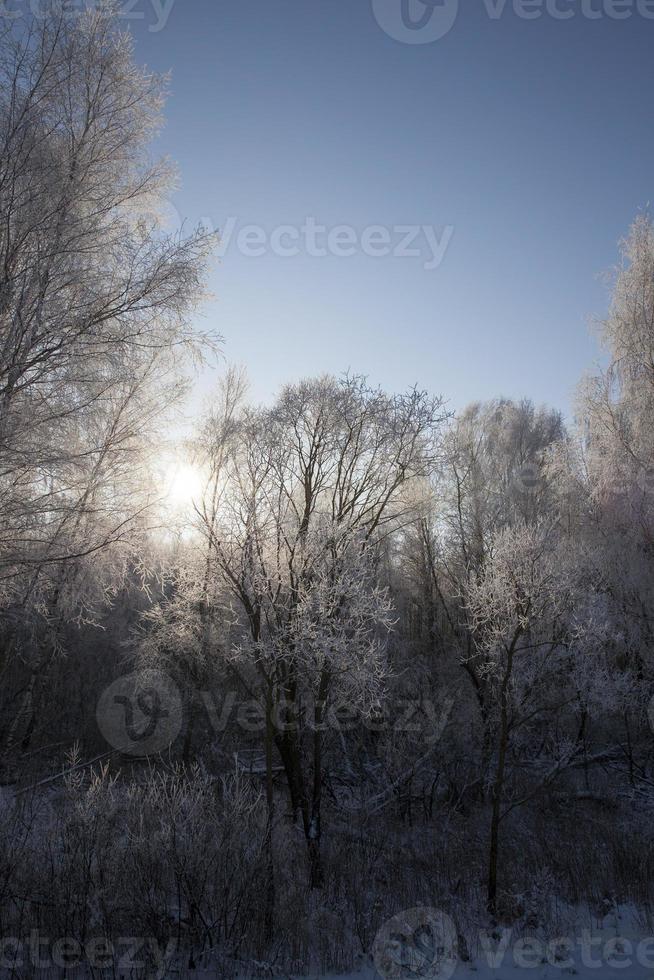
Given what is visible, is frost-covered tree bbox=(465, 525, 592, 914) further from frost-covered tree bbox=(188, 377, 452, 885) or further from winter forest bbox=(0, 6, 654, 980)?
frost-covered tree bbox=(188, 377, 452, 885)

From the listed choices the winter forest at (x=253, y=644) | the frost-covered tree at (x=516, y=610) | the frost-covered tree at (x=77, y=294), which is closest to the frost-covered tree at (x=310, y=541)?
the winter forest at (x=253, y=644)

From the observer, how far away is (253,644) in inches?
293

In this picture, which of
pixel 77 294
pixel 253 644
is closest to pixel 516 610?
pixel 253 644

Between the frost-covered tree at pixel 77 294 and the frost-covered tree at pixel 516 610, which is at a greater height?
the frost-covered tree at pixel 77 294

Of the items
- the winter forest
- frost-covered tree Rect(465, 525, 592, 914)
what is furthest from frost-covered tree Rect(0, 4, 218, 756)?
frost-covered tree Rect(465, 525, 592, 914)

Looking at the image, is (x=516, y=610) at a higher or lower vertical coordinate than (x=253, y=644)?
higher

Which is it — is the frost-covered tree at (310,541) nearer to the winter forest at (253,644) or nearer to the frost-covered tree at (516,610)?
the winter forest at (253,644)

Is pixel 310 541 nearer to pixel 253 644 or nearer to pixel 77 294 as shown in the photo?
pixel 253 644

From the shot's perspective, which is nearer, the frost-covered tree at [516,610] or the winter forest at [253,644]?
the winter forest at [253,644]

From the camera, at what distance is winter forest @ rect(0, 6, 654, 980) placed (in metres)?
5.00

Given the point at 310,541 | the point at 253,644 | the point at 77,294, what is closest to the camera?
the point at 77,294

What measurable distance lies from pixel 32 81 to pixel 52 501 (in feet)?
13.9

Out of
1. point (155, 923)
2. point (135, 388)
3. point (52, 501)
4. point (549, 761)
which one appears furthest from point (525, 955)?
point (549, 761)

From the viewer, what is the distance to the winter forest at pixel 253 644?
16.4 feet
